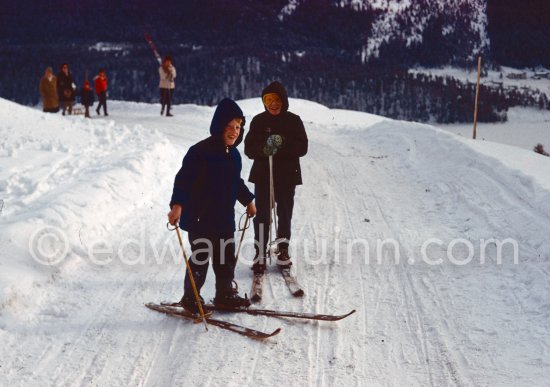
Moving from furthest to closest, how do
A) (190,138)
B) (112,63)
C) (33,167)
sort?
→ (112,63) < (190,138) < (33,167)

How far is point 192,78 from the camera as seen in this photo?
440 ft

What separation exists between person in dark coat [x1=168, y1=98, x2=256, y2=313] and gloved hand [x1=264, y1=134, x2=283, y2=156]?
29.4 inches

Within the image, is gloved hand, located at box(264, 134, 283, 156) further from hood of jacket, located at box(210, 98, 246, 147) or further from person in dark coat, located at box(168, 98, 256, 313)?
hood of jacket, located at box(210, 98, 246, 147)

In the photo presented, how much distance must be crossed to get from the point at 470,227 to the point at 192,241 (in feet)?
13.6

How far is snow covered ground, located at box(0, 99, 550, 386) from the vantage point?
12.6ft

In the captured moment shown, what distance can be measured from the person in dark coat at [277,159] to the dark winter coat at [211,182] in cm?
101

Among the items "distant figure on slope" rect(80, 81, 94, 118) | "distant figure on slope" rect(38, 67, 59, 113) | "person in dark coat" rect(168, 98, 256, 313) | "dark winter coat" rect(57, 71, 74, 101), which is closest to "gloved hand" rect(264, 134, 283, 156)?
"person in dark coat" rect(168, 98, 256, 313)

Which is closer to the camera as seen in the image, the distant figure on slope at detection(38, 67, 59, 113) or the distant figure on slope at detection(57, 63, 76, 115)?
the distant figure on slope at detection(38, 67, 59, 113)

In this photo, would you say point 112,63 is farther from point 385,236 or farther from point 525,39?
point 385,236

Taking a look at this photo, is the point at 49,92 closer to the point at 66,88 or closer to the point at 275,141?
the point at 66,88

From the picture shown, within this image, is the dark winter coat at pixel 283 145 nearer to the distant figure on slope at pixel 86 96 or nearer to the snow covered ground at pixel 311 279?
the snow covered ground at pixel 311 279

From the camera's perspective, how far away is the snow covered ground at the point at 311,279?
383 cm

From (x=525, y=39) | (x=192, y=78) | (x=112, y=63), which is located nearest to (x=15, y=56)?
(x=112, y=63)

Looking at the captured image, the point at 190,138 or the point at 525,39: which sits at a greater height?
the point at 525,39
